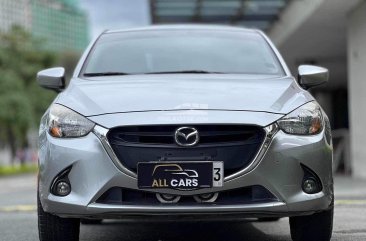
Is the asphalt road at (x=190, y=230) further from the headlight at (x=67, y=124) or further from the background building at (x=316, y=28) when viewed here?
the background building at (x=316, y=28)

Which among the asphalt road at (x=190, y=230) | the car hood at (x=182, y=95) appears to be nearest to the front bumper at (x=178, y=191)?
the car hood at (x=182, y=95)

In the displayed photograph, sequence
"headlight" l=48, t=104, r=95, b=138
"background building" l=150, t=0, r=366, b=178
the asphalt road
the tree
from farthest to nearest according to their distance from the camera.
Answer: the tree, "background building" l=150, t=0, r=366, b=178, the asphalt road, "headlight" l=48, t=104, r=95, b=138

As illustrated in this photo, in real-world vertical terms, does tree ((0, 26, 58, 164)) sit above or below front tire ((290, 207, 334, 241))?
below

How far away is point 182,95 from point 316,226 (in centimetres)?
121

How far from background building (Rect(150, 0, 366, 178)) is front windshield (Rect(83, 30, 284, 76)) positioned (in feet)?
27.7

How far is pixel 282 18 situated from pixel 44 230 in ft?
45.4

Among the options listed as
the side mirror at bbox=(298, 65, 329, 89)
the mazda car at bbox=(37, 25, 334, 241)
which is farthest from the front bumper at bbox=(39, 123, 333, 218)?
the side mirror at bbox=(298, 65, 329, 89)

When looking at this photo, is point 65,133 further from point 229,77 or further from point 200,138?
point 229,77

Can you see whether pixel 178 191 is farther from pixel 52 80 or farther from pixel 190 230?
pixel 190 230

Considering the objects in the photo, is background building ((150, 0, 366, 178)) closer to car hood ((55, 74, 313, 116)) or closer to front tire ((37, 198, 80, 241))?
car hood ((55, 74, 313, 116))

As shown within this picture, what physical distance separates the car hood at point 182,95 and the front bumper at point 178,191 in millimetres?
243

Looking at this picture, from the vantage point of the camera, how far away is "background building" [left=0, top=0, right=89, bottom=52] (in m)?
53.7

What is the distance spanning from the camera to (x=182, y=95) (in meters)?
3.94

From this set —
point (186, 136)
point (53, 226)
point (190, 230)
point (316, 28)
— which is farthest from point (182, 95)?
point (316, 28)
